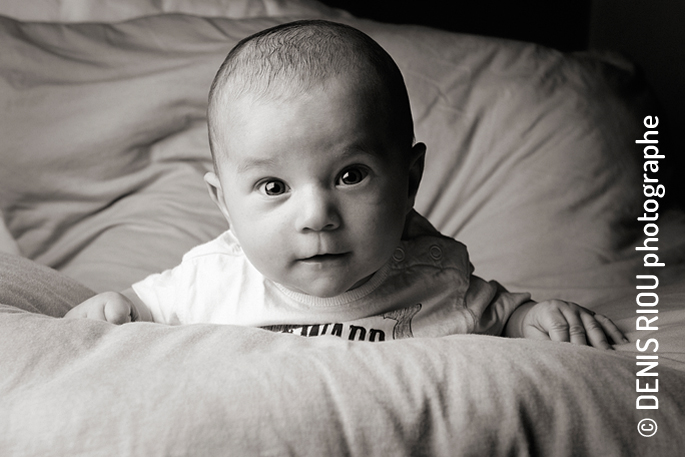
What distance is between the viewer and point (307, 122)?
0.76 meters

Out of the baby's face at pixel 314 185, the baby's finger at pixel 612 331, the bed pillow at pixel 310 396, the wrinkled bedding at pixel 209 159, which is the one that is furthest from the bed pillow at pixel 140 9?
the bed pillow at pixel 310 396

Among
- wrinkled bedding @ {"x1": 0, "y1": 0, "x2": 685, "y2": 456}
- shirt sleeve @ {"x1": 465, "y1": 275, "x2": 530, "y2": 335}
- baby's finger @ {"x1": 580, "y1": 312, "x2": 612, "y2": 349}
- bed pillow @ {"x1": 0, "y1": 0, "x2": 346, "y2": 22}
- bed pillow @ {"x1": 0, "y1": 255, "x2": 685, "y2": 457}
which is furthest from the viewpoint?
A: bed pillow @ {"x1": 0, "y1": 0, "x2": 346, "y2": 22}

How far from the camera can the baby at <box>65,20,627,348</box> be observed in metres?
0.77

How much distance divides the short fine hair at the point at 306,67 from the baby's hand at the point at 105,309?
0.80 ft

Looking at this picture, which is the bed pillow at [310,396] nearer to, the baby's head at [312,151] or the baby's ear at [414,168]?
the baby's head at [312,151]

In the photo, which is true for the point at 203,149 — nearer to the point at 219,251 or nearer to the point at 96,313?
the point at 219,251

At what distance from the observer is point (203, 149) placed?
144 centimetres

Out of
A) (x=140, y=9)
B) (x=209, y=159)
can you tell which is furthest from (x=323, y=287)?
(x=140, y=9)

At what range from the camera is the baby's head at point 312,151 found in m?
0.76

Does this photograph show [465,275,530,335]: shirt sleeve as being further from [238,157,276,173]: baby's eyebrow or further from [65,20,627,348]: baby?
[238,157,276,173]: baby's eyebrow

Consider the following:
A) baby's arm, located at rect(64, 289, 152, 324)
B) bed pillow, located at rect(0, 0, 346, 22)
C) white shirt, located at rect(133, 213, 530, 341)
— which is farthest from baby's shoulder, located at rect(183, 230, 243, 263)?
bed pillow, located at rect(0, 0, 346, 22)

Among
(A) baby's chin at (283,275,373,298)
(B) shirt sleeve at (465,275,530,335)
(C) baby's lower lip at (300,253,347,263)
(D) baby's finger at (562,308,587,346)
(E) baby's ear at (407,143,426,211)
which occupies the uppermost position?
(E) baby's ear at (407,143,426,211)

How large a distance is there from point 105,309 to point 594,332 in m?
0.66

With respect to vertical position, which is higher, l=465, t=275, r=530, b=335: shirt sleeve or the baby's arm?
the baby's arm
